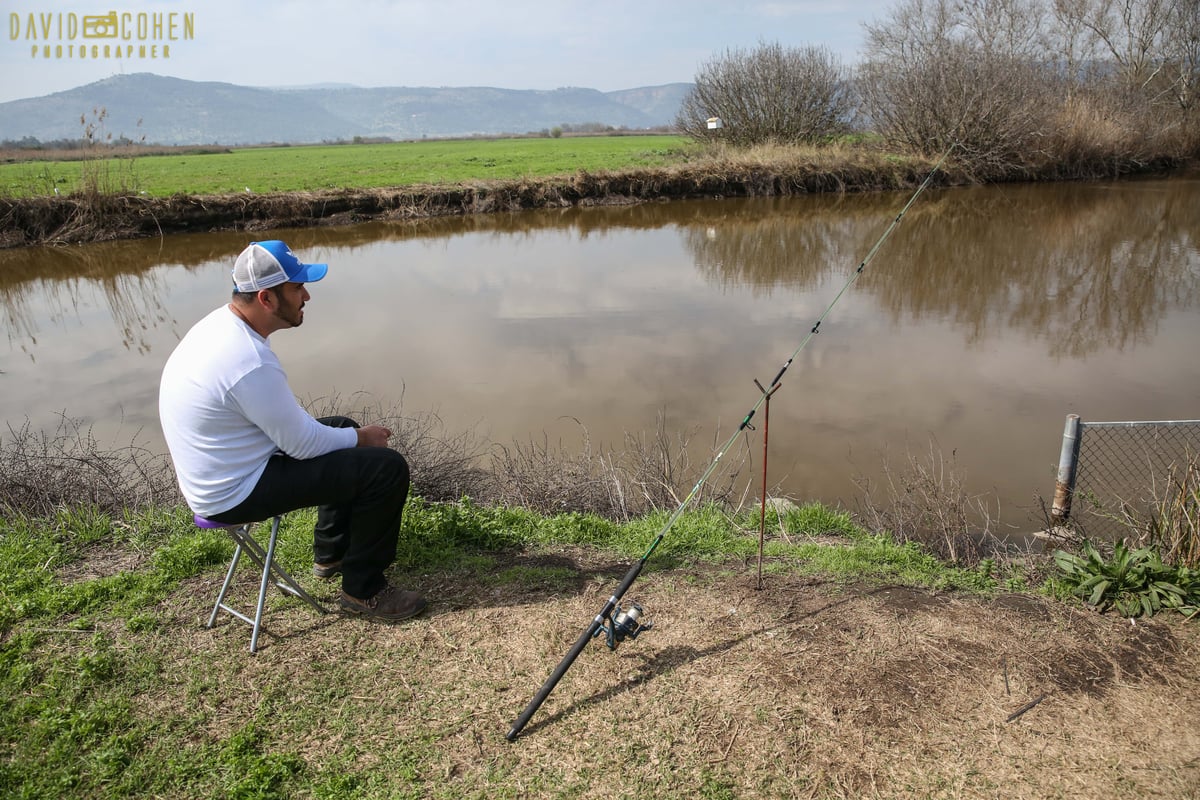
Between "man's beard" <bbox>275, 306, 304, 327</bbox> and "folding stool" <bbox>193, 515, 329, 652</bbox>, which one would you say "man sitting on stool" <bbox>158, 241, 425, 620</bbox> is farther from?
"folding stool" <bbox>193, 515, 329, 652</bbox>

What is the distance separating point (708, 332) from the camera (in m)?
10.4

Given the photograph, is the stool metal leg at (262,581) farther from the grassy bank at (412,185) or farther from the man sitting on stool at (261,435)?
the grassy bank at (412,185)

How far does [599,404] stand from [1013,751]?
540 cm

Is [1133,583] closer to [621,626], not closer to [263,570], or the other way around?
[621,626]

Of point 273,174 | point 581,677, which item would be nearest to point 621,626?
point 581,677

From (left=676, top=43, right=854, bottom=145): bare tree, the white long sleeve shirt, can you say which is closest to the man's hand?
the white long sleeve shirt

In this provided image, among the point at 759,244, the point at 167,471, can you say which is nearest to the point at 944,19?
the point at 759,244

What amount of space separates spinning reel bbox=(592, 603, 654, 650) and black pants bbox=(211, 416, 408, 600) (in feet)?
3.53

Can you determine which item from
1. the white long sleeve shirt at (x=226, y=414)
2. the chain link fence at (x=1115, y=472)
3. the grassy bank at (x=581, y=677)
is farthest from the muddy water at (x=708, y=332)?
the white long sleeve shirt at (x=226, y=414)

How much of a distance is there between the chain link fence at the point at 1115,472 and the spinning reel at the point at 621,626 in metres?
2.83

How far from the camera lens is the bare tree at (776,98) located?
94.2 ft

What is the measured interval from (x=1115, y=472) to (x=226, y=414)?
5.87 m

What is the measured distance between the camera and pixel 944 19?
129 feet

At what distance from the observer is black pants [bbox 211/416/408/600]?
3242mm
